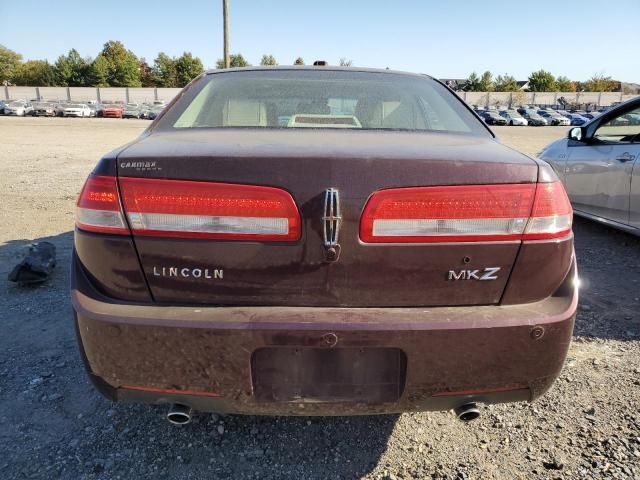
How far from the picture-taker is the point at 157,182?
1.62m

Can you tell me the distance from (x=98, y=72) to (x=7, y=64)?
23584 mm

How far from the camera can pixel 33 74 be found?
9225cm

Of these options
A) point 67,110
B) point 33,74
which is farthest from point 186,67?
point 67,110

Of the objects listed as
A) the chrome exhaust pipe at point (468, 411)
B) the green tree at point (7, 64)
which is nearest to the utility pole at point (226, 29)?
the chrome exhaust pipe at point (468, 411)

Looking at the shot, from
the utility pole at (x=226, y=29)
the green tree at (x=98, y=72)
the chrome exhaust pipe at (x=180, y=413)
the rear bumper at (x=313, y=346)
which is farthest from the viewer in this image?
the green tree at (x=98, y=72)

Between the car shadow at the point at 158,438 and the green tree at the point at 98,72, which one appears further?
the green tree at the point at 98,72

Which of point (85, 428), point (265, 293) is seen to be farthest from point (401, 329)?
point (85, 428)

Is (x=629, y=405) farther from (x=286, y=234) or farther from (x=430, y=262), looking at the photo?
(x=286, y=234)

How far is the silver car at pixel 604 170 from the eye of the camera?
4681mm

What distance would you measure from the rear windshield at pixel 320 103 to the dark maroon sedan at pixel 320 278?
0.71 metres

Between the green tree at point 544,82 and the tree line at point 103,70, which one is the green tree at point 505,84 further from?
the tree line at point 103,70

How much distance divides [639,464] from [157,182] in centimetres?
223

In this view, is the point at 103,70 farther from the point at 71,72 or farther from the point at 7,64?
the point at 7,64

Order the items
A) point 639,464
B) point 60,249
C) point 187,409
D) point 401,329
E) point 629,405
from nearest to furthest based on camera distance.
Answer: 1. point 401,329
2. point 187,409
3. point 639,464
4. point 629,405
5. point 60,249
